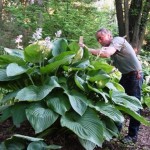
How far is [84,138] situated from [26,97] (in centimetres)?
72

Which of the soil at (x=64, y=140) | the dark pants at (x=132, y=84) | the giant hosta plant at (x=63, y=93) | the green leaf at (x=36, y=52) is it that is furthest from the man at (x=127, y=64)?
the green leaf at (x=36, y=52)

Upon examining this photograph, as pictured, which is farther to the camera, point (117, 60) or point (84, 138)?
point (117, 60)

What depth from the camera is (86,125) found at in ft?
11.6

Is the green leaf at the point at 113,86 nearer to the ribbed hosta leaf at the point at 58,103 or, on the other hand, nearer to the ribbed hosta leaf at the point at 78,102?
the ribbed hosta leaf at the point at 78,102

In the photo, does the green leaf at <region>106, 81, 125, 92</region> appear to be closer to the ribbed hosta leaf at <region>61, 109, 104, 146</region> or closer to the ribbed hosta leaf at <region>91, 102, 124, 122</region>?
the ribbed hosta leaf at <region>91, 102, 124, 122</region>

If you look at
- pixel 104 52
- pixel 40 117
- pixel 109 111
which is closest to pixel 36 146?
pixel 40 117

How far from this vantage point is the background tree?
819 cm

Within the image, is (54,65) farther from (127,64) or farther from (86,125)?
(127,64)

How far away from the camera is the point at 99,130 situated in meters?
3.53

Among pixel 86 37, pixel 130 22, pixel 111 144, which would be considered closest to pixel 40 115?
pixel 111 144

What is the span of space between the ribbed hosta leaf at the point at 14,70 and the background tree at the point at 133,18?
5.00 metres

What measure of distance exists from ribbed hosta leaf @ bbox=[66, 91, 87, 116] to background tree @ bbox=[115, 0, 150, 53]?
191 inches

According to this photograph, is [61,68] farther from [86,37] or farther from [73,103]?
[86,37]

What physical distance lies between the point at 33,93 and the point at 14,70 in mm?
316
